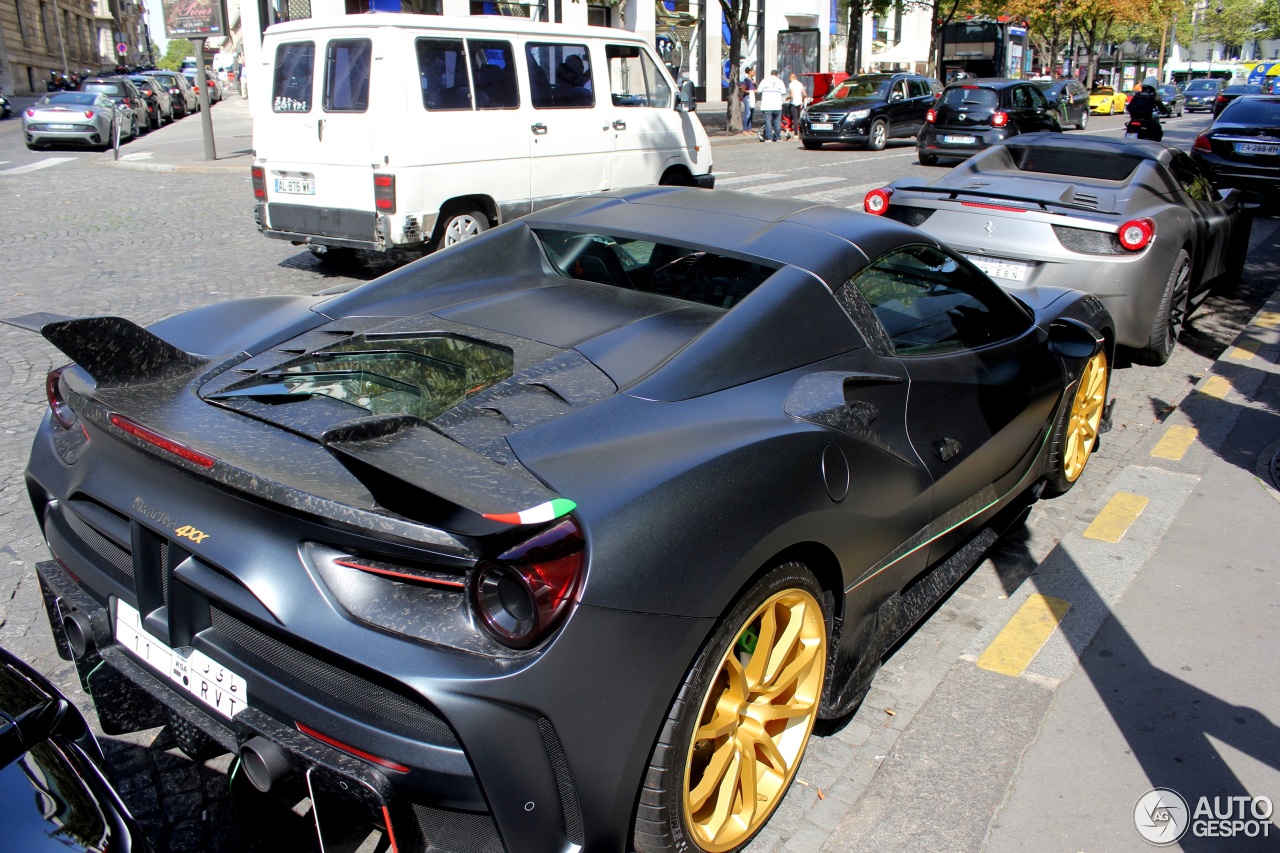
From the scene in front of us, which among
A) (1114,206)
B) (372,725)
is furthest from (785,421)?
(1114,206)

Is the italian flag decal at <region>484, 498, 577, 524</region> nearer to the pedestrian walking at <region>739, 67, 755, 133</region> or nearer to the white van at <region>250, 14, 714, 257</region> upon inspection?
the white van at <region>250, 14, 714, 257</region>

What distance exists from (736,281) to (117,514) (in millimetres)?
1819

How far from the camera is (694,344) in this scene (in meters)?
2.69

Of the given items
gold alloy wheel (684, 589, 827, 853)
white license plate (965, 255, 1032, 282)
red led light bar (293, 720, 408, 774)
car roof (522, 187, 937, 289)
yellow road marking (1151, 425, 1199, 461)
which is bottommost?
yellow road marking (1151, 425, 1199, 461)

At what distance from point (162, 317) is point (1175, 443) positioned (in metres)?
6.89

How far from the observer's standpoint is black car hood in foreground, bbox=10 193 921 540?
6.15 ft

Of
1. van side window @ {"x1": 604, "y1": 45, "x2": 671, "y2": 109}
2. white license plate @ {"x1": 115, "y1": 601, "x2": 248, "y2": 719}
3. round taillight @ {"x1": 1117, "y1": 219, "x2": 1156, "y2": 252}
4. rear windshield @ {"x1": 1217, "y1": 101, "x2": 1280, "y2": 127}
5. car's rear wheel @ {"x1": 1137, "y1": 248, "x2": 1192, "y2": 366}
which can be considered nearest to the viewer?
white license plate @ {"x1": 115, "y1": 601, "x2": 248, "y2": 719}

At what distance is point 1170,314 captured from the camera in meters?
6.84

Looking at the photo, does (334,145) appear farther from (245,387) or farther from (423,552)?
(423,552)

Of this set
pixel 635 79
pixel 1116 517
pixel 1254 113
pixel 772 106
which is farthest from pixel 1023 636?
pixel 772 106

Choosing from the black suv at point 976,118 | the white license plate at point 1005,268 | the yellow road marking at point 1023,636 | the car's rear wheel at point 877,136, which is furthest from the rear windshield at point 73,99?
the yellow road marking at point 1023,636

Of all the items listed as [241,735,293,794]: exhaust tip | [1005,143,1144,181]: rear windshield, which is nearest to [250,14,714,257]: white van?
[1005,143,1144,181]: rear windshield

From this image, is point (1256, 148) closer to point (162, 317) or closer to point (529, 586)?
point (162, 317)

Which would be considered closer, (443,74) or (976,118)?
(443,74)
